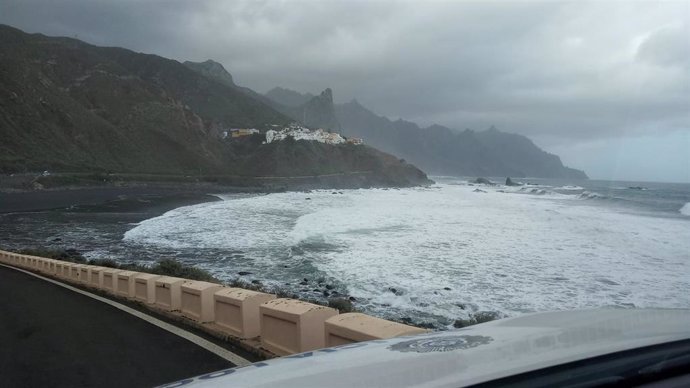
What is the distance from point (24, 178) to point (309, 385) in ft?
224

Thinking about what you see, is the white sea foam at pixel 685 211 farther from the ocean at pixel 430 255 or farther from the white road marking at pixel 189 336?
the white road marking at pixel 189 336

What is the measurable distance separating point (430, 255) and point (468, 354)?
17.3 m

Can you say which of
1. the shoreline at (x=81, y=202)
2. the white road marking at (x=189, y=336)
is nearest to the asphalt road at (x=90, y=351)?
the white road marking at (x=189, y=336)

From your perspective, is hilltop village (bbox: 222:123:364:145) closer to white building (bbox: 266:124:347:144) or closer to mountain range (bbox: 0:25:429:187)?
white building (bbox: 266:124:347:144)

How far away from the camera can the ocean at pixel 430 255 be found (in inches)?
530

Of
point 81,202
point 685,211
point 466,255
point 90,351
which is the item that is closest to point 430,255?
point 466,255

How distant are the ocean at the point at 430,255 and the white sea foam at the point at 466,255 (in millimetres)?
43

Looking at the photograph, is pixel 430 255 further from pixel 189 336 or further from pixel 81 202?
pixel 81 202

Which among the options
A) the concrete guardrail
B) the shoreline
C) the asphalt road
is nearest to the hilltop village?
the shoreline

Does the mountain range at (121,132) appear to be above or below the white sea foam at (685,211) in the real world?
above

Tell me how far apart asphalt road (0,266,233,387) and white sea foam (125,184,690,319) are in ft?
19.4

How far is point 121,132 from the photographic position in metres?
98.9

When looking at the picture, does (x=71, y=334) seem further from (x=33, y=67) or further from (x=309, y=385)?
(x=33, y=67)

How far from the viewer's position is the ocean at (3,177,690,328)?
13461 mm
